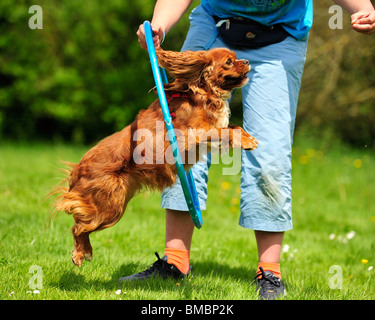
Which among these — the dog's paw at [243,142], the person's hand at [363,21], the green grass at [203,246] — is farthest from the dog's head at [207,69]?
the green grass at [203,246]

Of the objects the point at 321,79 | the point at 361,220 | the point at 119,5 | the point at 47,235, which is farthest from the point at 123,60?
the point at 47,235

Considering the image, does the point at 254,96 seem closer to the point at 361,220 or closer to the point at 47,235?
the point at 47,235

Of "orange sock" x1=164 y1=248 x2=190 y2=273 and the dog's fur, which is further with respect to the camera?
"orange sock" x1=164 y1=248 x2=190 y2=273

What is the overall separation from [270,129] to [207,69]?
570 mm

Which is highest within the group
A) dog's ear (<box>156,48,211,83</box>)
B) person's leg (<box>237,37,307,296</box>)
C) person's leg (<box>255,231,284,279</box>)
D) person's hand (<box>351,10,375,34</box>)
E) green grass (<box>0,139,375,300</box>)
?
person's hand (<box>351,10,375,34</box>)

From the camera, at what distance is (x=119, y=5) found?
10.6 meters

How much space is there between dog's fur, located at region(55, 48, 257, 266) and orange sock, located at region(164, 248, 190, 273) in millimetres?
590

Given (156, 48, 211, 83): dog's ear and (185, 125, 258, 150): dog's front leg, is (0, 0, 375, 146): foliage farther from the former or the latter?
(185, 125, 258, 150): dog's front leg

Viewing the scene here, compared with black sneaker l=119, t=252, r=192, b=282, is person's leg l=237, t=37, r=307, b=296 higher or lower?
higher

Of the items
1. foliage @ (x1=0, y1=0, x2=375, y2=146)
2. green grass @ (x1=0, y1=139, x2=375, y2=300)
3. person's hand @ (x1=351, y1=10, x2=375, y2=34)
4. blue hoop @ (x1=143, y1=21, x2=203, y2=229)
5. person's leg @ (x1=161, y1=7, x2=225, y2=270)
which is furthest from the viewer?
foliage @ (x1=0, y1=0, x2=375, y2=146)

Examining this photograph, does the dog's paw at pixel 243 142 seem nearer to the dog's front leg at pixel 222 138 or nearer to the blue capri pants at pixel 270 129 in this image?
the dog's front leg at pixel 222 138

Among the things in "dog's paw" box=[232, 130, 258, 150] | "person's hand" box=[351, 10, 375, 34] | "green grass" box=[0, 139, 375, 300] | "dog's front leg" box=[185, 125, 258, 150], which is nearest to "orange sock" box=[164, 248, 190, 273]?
"green grass" box=[0, 139, 375, 300]

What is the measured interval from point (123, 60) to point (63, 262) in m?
7.98

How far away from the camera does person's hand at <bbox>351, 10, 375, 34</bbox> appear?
3.02m
